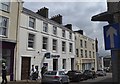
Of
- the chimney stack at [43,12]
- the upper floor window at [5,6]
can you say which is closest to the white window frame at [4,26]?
the upper floor window at [5,6]

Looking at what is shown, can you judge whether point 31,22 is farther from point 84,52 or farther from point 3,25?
point 84,52

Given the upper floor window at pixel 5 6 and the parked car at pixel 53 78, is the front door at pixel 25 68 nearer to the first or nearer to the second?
the parked car at pixel 53 78

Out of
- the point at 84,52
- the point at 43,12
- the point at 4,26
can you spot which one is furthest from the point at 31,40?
the point at 84,52

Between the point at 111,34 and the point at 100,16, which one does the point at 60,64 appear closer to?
the point at 100,16

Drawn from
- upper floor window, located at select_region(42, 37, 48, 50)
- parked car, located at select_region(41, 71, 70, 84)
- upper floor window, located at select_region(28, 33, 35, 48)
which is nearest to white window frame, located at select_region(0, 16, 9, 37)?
upper floor window, located at select_region(28, 33, 35, 48)

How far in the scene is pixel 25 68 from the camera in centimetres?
2462

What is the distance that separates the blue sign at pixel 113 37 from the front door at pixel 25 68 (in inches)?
846

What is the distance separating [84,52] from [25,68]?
22.6 m

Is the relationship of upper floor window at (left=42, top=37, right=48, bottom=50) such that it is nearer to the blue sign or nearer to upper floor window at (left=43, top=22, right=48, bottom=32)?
upper floor window at (left=43, top=22, right=48, bottom=32)

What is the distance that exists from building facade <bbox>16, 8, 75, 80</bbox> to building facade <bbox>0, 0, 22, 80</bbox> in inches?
35.8

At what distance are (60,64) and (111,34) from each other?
2919cm

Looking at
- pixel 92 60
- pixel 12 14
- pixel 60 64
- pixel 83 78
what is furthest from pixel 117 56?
pixel 92 60

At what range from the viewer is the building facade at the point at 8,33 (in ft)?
70.5

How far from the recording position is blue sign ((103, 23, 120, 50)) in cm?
327
